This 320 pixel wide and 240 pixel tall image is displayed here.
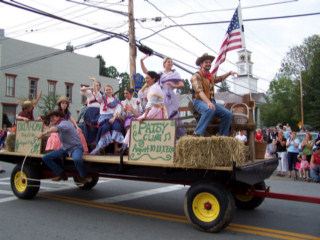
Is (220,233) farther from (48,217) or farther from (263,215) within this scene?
(48,217)

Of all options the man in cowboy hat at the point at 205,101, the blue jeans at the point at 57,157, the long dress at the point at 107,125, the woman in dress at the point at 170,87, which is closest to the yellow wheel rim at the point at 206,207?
the man in cowboy hat at the point at 205,101

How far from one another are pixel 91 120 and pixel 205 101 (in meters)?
3.41

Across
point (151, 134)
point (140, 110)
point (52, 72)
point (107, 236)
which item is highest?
point (52, 72)

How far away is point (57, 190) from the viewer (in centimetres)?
806

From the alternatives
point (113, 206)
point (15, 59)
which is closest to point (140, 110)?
point (113, 206)

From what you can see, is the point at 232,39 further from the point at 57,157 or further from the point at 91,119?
the point at 57,157

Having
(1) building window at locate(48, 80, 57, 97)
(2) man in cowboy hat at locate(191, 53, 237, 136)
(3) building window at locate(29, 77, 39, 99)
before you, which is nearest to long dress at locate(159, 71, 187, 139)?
(2) man in cowboy hat at locate(191, 53, 237, 136)

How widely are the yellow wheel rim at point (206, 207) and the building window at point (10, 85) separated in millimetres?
26640

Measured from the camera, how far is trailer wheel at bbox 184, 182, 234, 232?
179 inches

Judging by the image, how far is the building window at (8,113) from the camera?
27188mm

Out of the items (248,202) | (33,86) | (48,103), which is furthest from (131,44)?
(33,86)

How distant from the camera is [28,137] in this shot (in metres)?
6.90

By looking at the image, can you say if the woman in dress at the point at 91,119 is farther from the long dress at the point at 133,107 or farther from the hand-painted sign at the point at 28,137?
the hand-painted sign at the point at 28,137

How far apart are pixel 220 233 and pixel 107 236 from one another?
1.65 m
